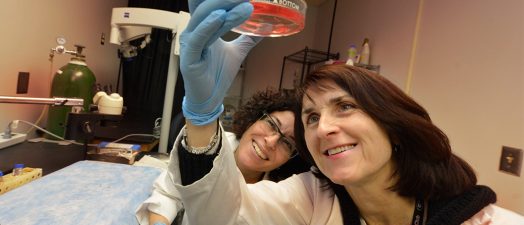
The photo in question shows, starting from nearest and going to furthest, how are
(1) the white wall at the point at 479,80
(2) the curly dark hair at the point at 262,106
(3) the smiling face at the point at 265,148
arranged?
(1) the white wall at the point at 479,80 < (3) the smiling face at the point at 265,148 < (2) the curly dark hair at the point at 262,106

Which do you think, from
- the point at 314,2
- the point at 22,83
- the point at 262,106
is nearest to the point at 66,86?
the point at 22,83

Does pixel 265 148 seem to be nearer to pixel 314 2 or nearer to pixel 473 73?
pixel 473 73

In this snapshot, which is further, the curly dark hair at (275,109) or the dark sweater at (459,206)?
the curly dark hair at (275,109)

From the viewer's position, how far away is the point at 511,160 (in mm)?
1188

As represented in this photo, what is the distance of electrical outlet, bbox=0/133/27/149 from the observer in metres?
1.44

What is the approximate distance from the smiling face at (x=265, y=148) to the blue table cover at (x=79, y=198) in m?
0.40

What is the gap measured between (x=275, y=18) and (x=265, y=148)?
64 cm

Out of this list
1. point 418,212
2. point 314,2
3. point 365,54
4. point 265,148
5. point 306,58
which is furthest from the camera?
point 314,2

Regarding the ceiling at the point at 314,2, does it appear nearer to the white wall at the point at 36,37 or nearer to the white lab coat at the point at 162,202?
the white wall at the point at 36,37

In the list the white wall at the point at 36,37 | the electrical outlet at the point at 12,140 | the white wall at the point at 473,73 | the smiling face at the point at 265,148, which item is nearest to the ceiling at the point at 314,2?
the white wall at the point at 473,73

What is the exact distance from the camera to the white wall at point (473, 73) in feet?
3.97

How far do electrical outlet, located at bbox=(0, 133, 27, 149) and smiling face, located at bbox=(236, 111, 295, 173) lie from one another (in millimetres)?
1074

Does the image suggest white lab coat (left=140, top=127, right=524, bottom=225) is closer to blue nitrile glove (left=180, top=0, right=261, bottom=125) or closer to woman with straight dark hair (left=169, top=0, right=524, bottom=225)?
woman with straight dark hair (left=169, top=0, right=524, bottom=225)

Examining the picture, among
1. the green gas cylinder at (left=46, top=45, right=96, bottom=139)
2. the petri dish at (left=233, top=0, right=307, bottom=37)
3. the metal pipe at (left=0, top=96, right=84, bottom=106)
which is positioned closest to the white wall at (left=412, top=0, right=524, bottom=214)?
the petri dish at (left=233, top=0, right=307, bottom=37)
